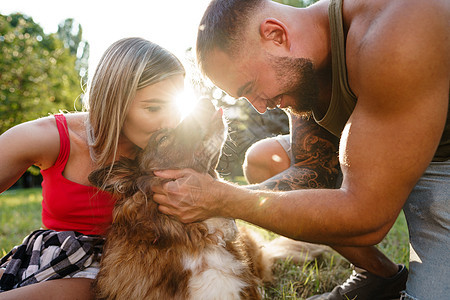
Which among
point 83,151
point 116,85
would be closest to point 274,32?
point 116,85

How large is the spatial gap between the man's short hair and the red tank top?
3.75 feet

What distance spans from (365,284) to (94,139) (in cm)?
205

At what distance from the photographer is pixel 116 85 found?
A: 90.9 inches

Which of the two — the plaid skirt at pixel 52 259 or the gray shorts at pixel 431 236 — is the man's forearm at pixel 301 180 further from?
the plaid skirt at pixel 52 259

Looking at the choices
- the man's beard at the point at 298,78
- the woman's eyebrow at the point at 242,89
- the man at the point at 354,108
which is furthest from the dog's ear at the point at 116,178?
the man's beard at the point at 298,78

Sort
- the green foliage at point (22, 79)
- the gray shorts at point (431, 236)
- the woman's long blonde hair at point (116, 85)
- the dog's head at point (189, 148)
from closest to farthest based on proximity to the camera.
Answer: the gray shorts at point (431, 236) < the dog's head at point (189, 148) < the woman's long blonde hair at point (116, 85) < the green foliage at point (22, 79)

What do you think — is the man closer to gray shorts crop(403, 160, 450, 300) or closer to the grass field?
gray shorts crop(403, 160, 450, 300)

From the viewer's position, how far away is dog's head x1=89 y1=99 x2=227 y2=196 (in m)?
2.18

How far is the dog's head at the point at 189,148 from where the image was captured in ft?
7.15

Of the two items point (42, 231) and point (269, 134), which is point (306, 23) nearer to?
point (42, 231)

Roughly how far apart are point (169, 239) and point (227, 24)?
1.30 m

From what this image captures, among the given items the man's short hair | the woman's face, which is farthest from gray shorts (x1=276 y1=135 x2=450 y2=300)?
the woman's face

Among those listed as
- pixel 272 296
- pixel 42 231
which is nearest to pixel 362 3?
pixel 272 296

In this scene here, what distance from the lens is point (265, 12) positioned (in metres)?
2.00
